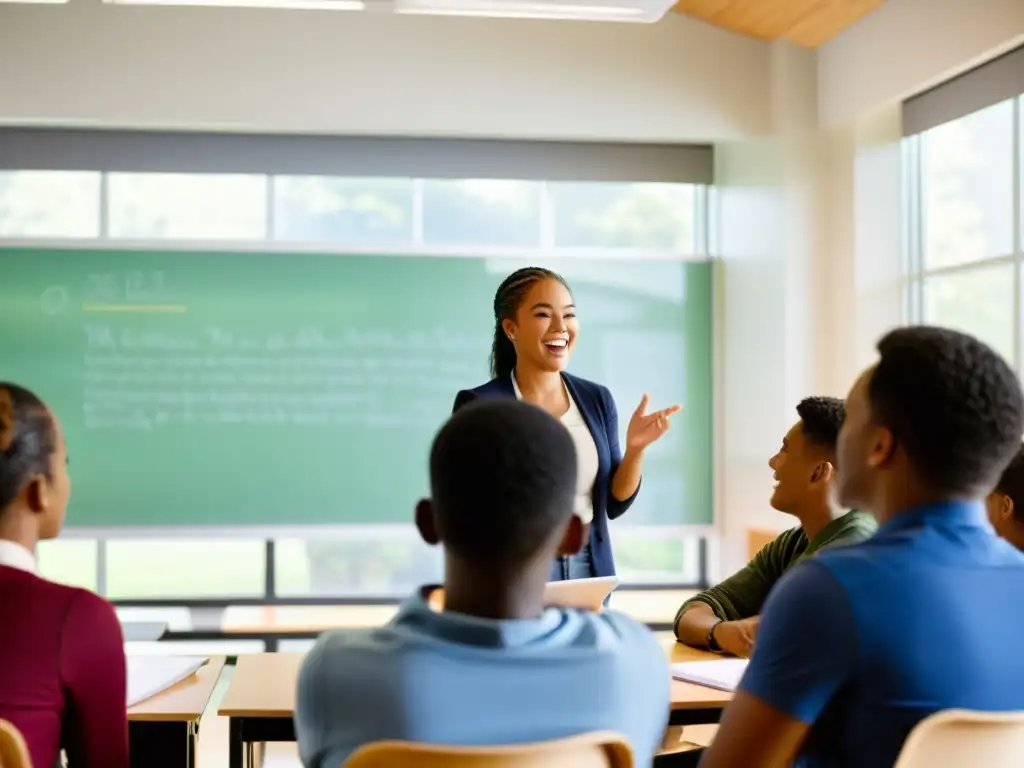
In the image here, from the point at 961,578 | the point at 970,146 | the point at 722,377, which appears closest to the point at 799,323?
the point at 722,377

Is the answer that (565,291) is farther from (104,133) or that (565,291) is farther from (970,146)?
(104,133)

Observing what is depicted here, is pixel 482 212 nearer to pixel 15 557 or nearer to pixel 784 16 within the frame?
pixel 784 16

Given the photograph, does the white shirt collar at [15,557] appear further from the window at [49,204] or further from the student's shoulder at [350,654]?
the window at [49,204]

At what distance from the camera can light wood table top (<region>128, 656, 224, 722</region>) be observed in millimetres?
1895

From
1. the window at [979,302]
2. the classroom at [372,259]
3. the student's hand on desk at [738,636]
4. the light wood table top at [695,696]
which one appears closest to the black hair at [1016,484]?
the student's hand on desk at [738,636]

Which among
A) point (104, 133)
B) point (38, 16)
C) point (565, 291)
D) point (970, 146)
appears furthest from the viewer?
point (104, 133)

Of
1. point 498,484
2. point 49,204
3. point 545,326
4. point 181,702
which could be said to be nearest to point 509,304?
point 545,326

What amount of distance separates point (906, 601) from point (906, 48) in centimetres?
360

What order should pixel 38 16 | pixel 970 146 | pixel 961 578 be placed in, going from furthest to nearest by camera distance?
pixel 38 16 → pixel 970 146 → pixel 961 578

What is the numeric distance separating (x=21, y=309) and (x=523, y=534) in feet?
14.2

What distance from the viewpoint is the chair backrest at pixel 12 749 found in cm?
135

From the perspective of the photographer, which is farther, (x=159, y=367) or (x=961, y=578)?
(x=159, y=367)

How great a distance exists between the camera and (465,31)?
4961 mm

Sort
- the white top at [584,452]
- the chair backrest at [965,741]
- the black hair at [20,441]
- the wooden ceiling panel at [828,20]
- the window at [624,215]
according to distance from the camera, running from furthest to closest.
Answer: the window at [624,215], the wooden ceiling panel at [828,20], the white top at [584,452], the black hair at [20,441], the chair backrest at [965,741]
